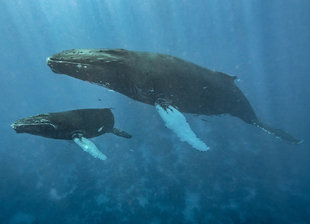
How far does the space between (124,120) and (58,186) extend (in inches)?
509

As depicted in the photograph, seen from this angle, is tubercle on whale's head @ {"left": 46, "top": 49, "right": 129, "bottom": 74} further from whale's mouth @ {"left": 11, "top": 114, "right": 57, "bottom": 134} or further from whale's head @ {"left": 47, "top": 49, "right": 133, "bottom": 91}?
whale's mouth @ {"left": 11, "top": 114, "right": 57, "bottom": 134}

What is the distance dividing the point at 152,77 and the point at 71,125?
2.97m

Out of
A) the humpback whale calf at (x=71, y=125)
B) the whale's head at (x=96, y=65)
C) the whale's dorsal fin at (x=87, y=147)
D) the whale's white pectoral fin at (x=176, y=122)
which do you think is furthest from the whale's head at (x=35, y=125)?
the whale's white pectoral fin at (x=176, y=122)

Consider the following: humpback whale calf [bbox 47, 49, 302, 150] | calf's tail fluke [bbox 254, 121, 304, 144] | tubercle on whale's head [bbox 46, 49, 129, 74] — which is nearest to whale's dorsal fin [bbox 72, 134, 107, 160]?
humpback whale calf [bbox 47, 49, 302, 150]

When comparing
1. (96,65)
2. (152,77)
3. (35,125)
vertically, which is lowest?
(35,125)

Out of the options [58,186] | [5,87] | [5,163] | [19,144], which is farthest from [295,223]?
[5,87]

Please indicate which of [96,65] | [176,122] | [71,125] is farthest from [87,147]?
[176,122]

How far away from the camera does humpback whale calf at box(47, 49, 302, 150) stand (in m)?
5.48

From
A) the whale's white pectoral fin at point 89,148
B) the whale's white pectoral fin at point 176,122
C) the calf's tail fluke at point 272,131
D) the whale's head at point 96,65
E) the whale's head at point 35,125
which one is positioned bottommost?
the calf's tail fluke at point 272,131

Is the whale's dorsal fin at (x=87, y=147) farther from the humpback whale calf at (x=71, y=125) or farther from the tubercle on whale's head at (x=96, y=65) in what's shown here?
the tubercle on whale's head at (x=96, y=65)

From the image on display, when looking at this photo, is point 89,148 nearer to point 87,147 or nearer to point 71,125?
point 87,147

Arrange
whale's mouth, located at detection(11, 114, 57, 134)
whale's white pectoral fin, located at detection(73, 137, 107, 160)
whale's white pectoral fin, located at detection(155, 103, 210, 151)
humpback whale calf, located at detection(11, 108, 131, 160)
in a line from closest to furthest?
whale's white pectoral fin, located at detection(155, 103, 210, 151) < whale's mouth, located at detection(11, 114, 57, 134) < humpback whale calf, located at detection(11, 108, 131, 160) < whale's white pectoral fin, located at detection(73, 137, 107, 160)

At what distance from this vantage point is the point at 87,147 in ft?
20.6

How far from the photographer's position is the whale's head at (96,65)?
17.4 ft
